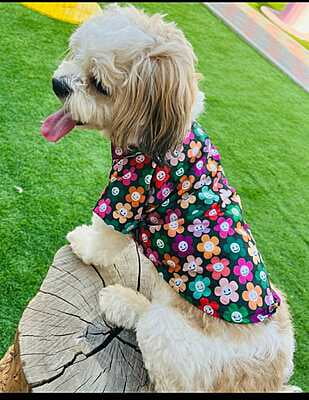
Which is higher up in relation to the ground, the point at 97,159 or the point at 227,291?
the point at 227,291

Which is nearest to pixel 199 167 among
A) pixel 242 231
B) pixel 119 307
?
pixel 242 231

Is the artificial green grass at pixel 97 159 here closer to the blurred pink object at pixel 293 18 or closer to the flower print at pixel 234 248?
the flower print at pixel 234 248

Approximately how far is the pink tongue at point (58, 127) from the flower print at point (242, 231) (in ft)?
2.23

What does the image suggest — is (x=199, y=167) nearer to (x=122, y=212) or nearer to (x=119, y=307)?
(x=122, y=212)

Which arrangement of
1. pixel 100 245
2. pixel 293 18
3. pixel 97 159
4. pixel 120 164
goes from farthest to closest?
pixel 293 18 → pixel 97 159 → pixel 100 245 → pixel 120 164

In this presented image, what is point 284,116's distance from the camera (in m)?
5.01

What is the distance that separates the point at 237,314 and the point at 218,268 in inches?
6.4

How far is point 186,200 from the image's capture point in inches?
77.7

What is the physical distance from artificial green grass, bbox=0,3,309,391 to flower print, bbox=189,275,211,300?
97cm

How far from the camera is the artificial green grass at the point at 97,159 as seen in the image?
285 cm

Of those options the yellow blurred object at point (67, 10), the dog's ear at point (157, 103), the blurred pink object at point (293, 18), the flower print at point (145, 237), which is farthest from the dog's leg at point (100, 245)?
the blurred pink object at point (293, 18)

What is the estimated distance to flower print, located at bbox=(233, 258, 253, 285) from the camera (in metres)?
1.86

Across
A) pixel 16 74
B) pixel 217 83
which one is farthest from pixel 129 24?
pixel 217 83

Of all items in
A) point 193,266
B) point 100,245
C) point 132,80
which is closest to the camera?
point 132,80
